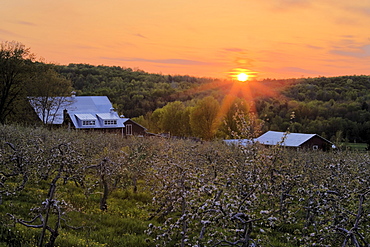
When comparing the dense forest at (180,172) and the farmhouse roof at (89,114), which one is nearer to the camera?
the dense forest at (180,172)


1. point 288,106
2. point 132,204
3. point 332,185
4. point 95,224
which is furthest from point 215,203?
point 288,106

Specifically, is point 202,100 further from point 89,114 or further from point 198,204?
point 198,204

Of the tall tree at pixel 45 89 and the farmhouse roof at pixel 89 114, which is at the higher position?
the tall tree at pixel 45 89

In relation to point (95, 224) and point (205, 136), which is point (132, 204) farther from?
point (205, 136)

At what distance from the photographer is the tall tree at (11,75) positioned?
37844mm

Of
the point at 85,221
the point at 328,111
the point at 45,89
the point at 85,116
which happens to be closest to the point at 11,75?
the point at 45,89

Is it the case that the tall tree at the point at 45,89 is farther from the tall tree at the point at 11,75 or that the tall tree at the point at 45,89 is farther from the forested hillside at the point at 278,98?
the forested hillside at the point at 278,98

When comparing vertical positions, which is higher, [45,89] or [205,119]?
[45,89]

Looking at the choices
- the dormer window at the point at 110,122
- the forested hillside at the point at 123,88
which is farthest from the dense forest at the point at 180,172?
the dormer window at the point at 110,122

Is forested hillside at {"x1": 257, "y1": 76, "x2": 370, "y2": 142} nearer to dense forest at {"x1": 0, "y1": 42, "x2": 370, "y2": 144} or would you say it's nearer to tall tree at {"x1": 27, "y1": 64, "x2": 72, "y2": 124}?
dense forest at {"x1": 0, "y1": 42, "x2": 370, "y2": 144}

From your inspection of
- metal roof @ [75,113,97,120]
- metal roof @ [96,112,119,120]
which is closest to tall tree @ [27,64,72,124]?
metal roof @ [75,113,97,120]

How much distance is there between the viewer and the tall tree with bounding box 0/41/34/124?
37.8 meters

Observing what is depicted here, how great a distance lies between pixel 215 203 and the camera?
534cm

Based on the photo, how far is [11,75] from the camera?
38.4m
